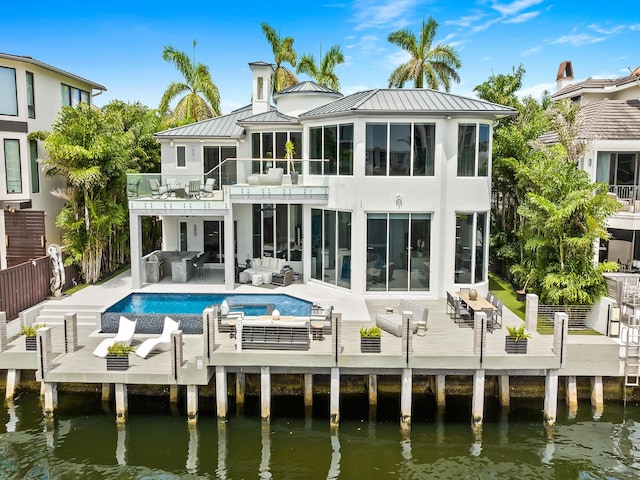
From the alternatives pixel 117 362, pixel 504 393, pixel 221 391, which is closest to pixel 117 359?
pixel 117 362

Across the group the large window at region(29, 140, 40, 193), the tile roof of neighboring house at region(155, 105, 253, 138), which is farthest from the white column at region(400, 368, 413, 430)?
the large window at region(29, 140, 40, 193)

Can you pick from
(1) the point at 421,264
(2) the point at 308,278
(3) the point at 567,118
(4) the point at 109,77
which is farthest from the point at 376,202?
(4) the point at 109,77

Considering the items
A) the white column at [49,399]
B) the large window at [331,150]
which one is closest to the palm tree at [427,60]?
the large window at [331,150]

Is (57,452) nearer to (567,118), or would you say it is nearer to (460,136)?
(460,136)

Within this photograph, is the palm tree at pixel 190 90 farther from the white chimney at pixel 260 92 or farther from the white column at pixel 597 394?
the white column at pixel 597 394

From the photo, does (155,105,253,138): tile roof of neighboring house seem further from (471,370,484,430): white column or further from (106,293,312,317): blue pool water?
(471,370,484,430): white column

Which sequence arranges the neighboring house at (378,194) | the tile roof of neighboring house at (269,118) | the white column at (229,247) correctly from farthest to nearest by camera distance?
the tile roof of neighboring house at (269,118) → the white column at (229,247) → the neighboring house at (378,194)

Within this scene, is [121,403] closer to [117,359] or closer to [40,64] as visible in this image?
[117,359]
